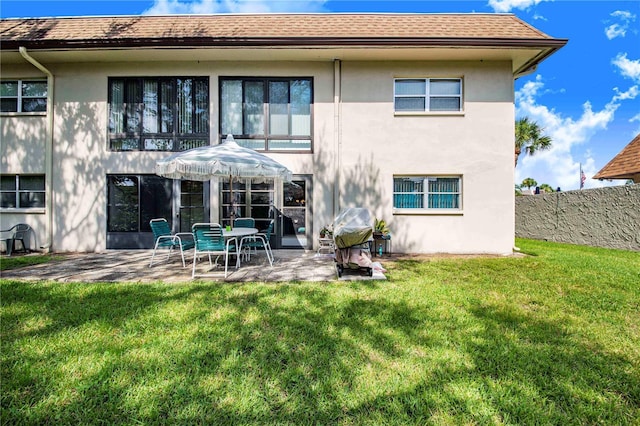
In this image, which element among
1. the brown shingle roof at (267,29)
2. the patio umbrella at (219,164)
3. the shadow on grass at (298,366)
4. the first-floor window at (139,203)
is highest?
the brown shingle roof at (267,29)

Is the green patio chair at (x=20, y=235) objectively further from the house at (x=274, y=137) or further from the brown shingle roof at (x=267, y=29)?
the brown shingle roof at (x=267, y=29)

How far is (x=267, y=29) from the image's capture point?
900 cm

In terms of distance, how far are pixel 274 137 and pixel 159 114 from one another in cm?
385

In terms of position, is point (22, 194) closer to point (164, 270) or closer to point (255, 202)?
point (164, 270)

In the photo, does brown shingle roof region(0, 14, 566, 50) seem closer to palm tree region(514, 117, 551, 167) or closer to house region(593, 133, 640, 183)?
house region(593, 133, 640, 183)

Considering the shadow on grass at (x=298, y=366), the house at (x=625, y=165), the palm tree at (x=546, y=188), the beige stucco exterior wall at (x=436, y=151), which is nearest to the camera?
the shadow on grass at (x=298, y=366)

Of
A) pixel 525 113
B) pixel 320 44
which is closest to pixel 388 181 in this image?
pixel 320 44

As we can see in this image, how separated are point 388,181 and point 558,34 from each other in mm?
6372

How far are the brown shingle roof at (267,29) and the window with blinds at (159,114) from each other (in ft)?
4.31

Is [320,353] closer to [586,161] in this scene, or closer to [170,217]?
[170,217]

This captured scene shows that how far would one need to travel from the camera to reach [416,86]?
9227mm

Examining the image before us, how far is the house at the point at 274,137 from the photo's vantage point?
902 cm

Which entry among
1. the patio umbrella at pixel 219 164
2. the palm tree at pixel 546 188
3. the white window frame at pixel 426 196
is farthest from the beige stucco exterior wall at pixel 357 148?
the palm tree at pixel 546 188

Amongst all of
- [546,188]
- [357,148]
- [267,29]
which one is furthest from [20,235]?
[546,188]
